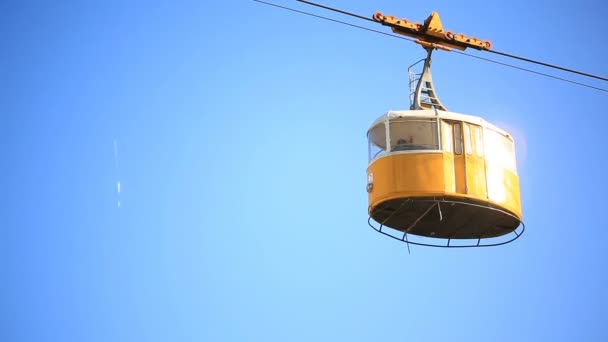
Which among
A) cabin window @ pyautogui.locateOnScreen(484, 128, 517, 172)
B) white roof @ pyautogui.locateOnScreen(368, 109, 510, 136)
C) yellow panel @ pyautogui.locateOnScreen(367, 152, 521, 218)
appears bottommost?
yellow panel @ pyautogui.locateOnScreen(367, 152, 521, 218)

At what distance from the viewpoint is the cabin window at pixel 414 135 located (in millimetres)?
30406

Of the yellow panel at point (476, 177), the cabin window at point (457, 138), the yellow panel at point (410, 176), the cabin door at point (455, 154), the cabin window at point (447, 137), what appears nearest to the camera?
the yellow panel at point (410, 176)

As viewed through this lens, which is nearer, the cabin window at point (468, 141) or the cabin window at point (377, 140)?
the cabin window at point (468, 141)

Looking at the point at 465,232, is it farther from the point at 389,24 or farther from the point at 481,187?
the point at 389,24

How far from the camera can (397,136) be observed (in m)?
30.7

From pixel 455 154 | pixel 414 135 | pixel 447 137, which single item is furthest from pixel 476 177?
pixel 414 135

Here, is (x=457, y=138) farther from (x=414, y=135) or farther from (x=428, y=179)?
(x=428, y=179)

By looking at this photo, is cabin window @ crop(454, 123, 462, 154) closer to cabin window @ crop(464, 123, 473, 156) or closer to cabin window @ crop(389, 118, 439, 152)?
cabin window @ crop(464, 123, 473, 156)

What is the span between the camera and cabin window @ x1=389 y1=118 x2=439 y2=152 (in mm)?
30406

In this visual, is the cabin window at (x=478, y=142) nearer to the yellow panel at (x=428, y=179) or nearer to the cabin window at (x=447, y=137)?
the yellow panel at (x=428, y=179)

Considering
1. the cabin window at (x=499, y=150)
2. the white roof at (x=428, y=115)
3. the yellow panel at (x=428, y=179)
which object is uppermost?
the white roof at (x=428, y=115)

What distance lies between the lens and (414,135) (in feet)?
100

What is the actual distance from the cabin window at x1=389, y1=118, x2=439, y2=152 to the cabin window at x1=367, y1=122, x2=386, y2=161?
12.8 inches

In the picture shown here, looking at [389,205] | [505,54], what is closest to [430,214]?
[389,205]
